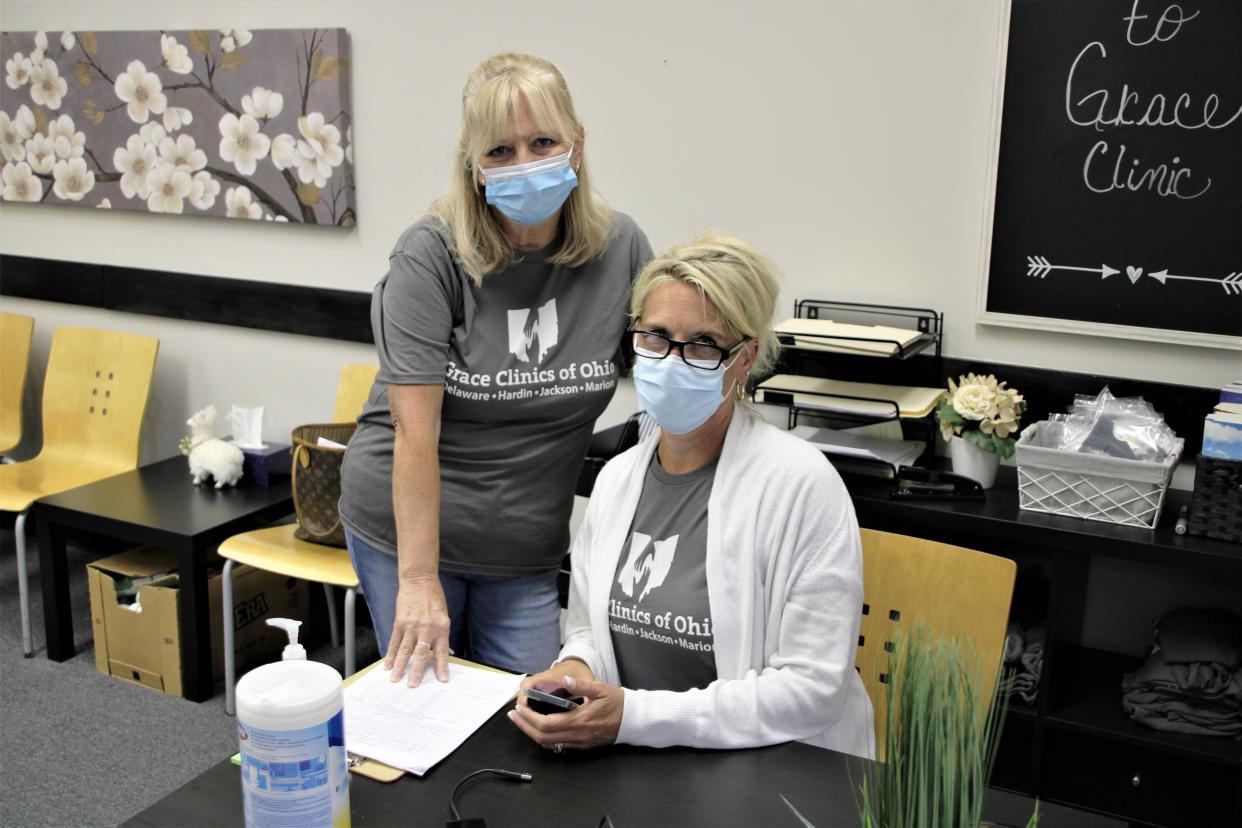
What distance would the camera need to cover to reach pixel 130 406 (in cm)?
358

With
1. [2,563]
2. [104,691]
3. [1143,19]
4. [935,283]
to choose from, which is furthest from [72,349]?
[1143,19]

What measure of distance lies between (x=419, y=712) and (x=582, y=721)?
23 cm

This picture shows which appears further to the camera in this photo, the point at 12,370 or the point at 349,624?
the point at 12,370

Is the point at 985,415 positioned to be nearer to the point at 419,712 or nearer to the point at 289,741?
the point at 419,712

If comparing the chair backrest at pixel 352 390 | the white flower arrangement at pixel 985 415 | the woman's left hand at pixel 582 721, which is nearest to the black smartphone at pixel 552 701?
the woman's left hand at pixel 582 721

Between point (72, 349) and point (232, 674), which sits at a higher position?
point (72, 349)

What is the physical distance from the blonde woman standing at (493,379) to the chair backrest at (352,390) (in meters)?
1.32

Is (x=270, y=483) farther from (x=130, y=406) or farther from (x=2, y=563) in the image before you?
(x=2, y=563)

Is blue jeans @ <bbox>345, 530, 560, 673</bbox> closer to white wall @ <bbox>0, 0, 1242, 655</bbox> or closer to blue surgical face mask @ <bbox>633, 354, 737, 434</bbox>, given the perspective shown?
blue surgical face mask @ <bbox>633, 354, 737, 434</bbox>

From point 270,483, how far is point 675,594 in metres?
2.17

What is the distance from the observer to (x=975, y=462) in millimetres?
2379

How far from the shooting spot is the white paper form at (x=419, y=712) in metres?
1.30

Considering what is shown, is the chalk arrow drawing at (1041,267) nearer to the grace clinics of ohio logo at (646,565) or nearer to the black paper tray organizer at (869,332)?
the black paper tray organizer at (869,332)

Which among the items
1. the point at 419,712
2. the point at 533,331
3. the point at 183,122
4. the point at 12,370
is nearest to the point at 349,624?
the point at 533,331
